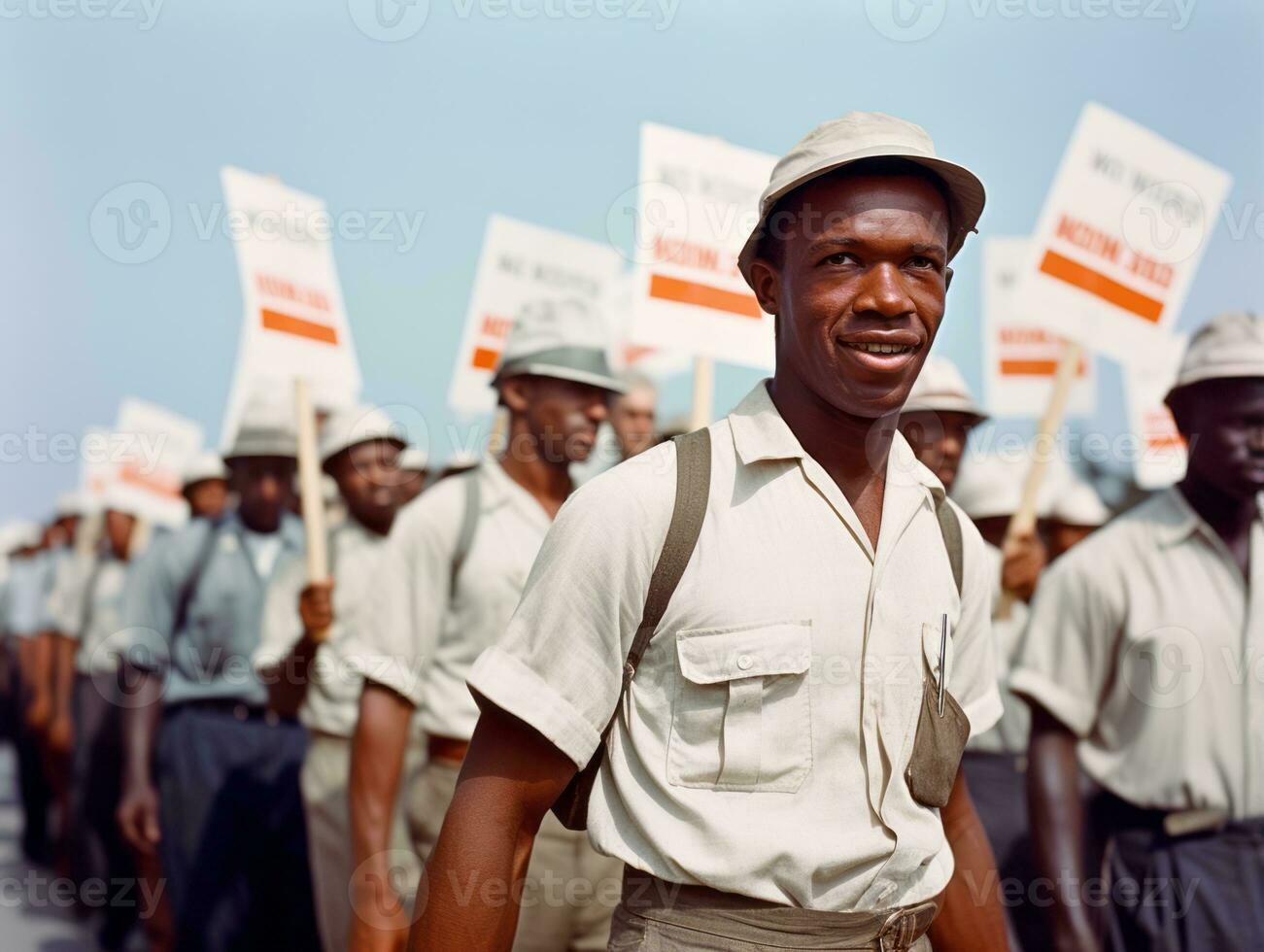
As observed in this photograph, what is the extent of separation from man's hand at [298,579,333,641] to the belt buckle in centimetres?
432

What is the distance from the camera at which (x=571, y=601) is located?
2.40 meters

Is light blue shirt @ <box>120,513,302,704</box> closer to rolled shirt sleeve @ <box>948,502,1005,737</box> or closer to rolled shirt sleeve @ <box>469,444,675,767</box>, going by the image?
rolled shirt sleeve @ <box>948,502,1005,737</box>

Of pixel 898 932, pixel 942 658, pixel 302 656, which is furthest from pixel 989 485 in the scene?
pixel 898 932

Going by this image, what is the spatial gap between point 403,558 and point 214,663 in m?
3.14

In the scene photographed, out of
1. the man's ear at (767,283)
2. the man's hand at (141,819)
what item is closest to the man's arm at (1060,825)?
the man's ear at (767,283)

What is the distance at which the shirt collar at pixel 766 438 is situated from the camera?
256 cm

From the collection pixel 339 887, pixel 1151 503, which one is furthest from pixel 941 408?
pixel 339 887

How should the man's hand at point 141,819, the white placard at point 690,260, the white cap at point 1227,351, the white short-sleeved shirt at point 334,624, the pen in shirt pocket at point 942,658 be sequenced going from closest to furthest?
1. the pen in shirt pocket at point 942,658
2. the white cap at point 1227,351
3. the white placard at point 690,260
4. the white short-sleeved shirt at point 334,624
5. the man's hand at point 141,819

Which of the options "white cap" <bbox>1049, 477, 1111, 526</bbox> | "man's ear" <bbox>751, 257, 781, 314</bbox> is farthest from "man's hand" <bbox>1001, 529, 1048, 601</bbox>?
"man's ear" <bbox>751, 257, 781, 314</bbox>

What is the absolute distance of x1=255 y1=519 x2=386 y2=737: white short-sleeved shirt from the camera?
270 inches

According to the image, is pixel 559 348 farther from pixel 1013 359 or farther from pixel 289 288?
pixel 1013 359

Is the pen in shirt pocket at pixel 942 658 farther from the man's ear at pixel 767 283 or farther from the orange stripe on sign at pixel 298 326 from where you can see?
the orange stripe on sign at pixel 298 326

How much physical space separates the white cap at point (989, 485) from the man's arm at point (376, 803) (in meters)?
3.54

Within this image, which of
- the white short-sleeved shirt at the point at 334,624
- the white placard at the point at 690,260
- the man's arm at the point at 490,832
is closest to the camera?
the man's arm at the point at 490,832
